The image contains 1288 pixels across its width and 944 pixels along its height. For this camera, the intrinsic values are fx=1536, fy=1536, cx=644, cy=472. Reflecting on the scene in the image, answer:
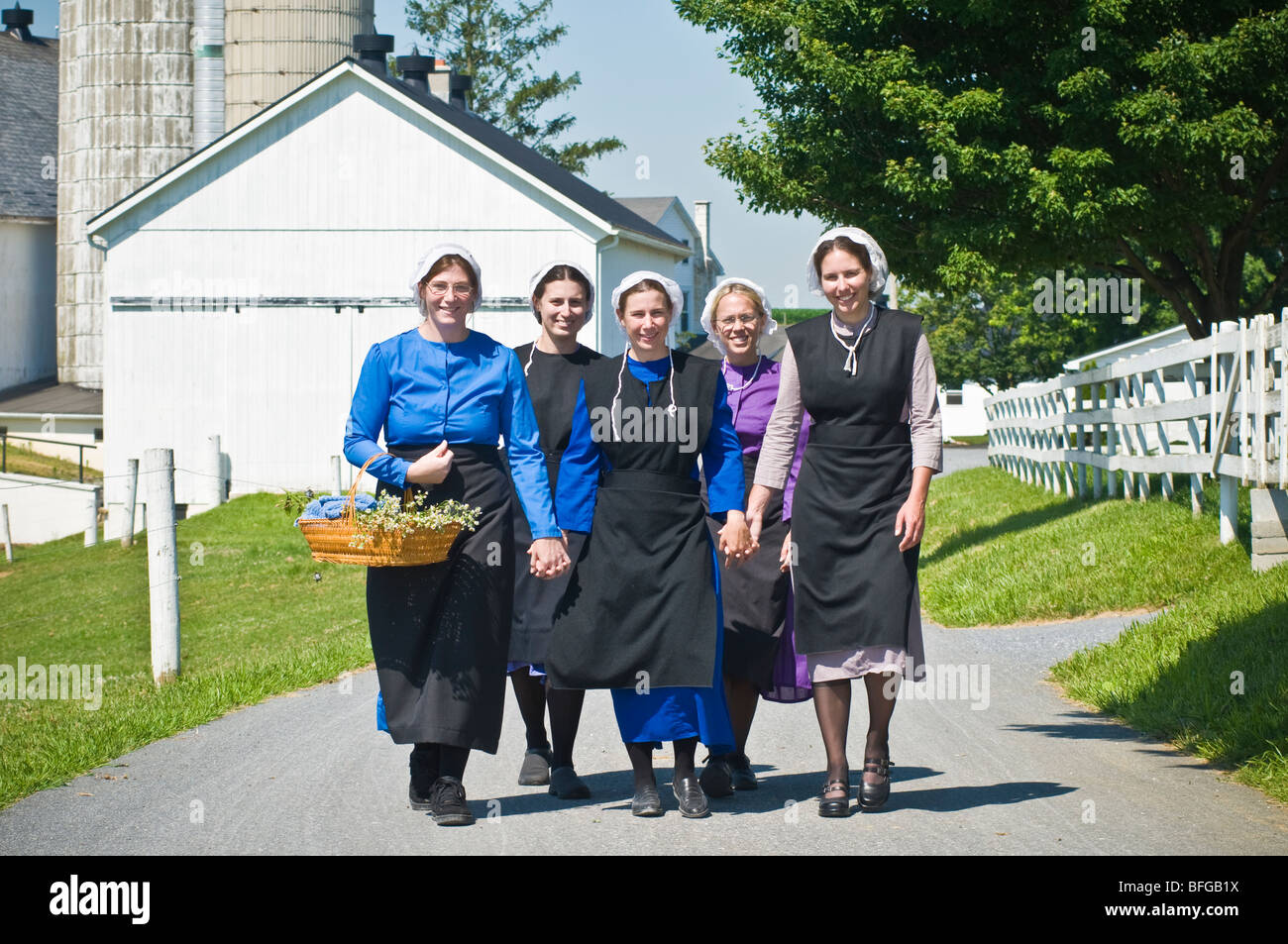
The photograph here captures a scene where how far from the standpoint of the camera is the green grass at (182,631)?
25.8 feet

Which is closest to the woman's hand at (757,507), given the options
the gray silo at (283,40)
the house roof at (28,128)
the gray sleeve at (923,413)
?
the gray sleeve at (923,413)

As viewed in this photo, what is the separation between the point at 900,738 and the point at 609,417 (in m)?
2.57

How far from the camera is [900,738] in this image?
298 inches

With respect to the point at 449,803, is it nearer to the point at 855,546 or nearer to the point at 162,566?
the point at 855,546

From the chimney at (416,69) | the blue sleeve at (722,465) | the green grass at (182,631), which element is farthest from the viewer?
the chimney at (416,69)

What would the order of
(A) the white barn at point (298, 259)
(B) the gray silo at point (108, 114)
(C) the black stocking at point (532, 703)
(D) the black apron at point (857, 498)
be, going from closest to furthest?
(D) the black apron at point (857, 498)
(C) the black stocking at point (532, 703)
(A) the white barn at point (298, 259)
(B) the gray silo at point (108, 114)

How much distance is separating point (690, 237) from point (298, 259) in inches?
1507

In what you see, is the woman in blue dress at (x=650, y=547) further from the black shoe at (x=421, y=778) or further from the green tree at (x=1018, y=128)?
the green tree at (x=1018, y=128)

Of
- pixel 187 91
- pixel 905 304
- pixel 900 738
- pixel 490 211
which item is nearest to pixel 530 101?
pixel 905 304

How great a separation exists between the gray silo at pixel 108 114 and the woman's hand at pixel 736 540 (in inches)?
1419

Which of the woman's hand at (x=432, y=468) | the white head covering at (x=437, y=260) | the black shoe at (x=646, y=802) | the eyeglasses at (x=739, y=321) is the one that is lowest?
the black shoe at (x=646, y=802)

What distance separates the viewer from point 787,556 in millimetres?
6266

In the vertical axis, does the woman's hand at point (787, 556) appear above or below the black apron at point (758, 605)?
above

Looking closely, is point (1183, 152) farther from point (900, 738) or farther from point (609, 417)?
point (609, 417)
